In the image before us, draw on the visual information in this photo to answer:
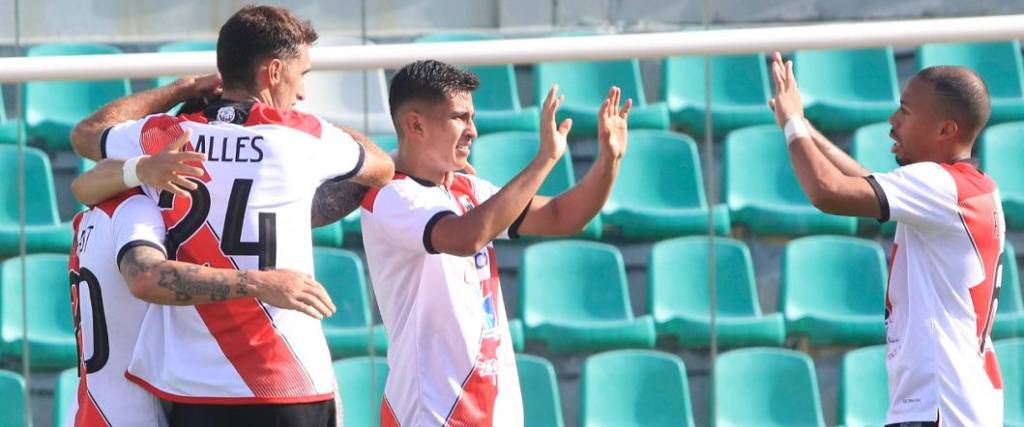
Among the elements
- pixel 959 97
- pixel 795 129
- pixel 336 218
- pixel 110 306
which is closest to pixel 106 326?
pixel 110 306

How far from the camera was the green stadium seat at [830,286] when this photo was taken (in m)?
5.38

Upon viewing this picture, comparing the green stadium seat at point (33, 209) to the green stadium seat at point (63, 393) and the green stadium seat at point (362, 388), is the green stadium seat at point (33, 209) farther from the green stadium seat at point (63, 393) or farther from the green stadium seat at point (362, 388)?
→ the green stadium seat at point (362, 388)

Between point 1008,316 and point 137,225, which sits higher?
point 137,225

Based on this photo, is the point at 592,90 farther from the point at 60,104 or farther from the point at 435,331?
the point at 435,331

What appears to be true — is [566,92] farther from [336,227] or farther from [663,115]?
[336,227]

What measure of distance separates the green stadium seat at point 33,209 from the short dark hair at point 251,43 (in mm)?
1411

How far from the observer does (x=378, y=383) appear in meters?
4.38

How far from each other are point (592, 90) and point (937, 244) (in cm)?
281

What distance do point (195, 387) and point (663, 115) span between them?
10.3 feet

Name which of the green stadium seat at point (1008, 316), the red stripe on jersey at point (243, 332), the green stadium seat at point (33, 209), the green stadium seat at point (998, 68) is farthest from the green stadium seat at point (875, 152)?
the red stripe on jersey at point (243, 332)

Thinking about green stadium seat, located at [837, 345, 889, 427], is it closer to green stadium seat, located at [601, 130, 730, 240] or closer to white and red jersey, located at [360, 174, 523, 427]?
green stadium seat, located at [601, 130, 730, 240]

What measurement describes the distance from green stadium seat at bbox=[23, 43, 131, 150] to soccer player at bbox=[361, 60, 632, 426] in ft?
4.23

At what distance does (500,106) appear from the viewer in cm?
593

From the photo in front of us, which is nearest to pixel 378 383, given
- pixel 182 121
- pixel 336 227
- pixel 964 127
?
pixel 336 227
